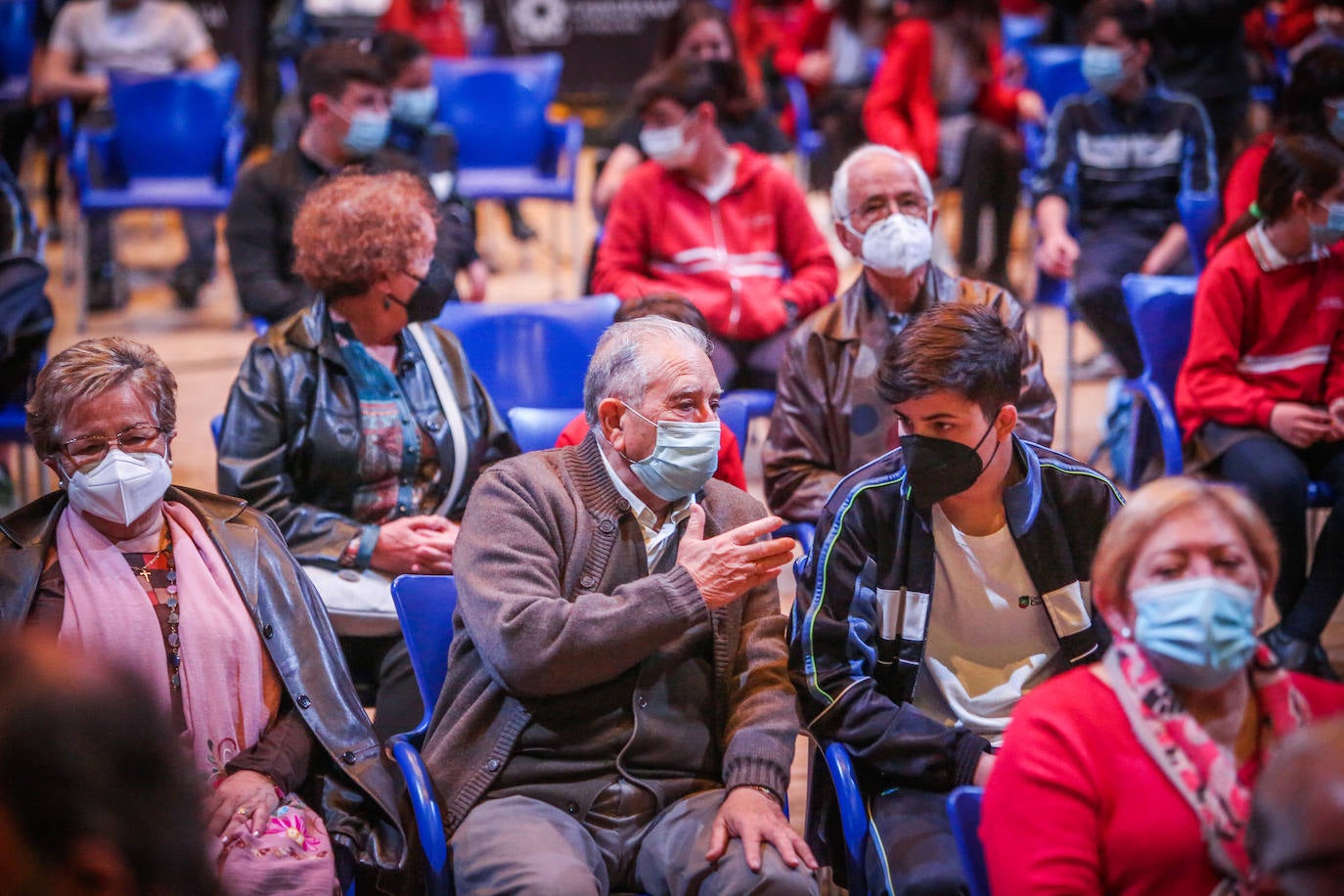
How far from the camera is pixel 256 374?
2.91 meters

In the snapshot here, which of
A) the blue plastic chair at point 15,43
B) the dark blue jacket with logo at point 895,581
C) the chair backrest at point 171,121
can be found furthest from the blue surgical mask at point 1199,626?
the blue plastic chair at point 15,43

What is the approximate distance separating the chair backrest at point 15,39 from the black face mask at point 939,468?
713cm

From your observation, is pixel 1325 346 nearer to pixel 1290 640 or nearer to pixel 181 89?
pixel 1290 640

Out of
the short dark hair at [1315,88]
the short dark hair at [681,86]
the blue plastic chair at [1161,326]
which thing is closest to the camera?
the blue plastic chair at [1161,326]

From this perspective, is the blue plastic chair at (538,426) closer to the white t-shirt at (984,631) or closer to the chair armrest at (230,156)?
the white t-shirt at (984,631)

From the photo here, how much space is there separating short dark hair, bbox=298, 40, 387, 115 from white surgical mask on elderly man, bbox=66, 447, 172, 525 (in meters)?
2.37

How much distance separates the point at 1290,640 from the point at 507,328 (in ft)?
6.64

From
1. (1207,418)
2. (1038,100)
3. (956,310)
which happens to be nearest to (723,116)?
(1038,100)

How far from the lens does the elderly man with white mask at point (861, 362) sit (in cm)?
316

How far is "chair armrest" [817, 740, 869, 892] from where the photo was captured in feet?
7.07

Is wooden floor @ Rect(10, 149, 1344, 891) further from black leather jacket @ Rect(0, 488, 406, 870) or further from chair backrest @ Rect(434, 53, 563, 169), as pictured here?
black leather jacket @ Rect(0, 488, 406, 870)

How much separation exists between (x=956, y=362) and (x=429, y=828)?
3.53 feet


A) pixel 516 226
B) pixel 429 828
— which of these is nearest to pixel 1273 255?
pixel 429 828

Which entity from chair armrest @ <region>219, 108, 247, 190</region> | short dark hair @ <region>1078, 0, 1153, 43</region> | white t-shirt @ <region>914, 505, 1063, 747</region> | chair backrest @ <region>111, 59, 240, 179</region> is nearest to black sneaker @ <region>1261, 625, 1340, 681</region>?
white t-shirt @ <region>914, 505, 1063, 747</region>
